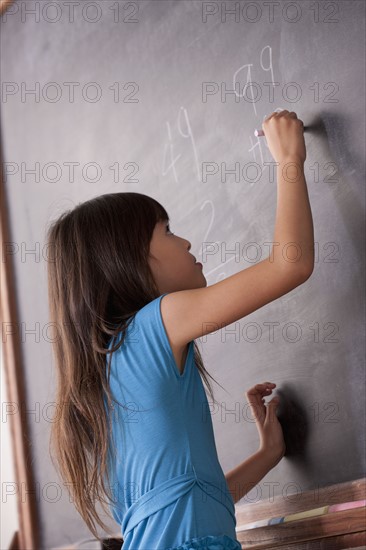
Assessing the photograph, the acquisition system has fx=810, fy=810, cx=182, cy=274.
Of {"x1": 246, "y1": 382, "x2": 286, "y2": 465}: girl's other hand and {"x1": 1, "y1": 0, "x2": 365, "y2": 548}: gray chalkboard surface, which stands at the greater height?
{"x1": 1, "y1": 0, "x2": 365, "y2": 548}: gray chalkboard surface

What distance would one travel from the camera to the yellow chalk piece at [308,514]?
3.75ft

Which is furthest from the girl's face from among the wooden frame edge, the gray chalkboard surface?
the wooden frame edge

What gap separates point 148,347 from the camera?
3.45 ft

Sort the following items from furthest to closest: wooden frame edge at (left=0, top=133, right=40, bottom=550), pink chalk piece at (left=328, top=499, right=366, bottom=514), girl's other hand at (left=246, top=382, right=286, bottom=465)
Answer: wooden frame edge at (left=0, top=133, right=40, bottom=550) → girl's other hand at (left=246, top=382, right=286, bottom=465) → pink chalk piece at (left=328, top=499, right=366, bottom=514)

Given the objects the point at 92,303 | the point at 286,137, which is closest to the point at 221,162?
the point at 286,137

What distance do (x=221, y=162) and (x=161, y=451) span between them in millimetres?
493

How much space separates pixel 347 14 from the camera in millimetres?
1092

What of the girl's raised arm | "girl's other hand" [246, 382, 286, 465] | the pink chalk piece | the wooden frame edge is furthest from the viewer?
the wooden frame edge

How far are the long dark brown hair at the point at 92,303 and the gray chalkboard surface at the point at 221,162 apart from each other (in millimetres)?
176

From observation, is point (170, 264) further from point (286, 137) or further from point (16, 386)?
point (16, 386)

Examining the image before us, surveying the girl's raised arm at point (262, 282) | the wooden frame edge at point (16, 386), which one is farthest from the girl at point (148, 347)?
the wooden frame edge at point (16, 386)

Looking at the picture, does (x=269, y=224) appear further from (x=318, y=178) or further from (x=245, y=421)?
(x=245, y=421)

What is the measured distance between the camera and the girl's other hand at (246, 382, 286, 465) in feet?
4.03

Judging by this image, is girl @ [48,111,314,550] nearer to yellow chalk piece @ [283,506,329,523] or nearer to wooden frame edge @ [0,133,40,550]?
yellow chalk piece @ [283,506,329,523]
